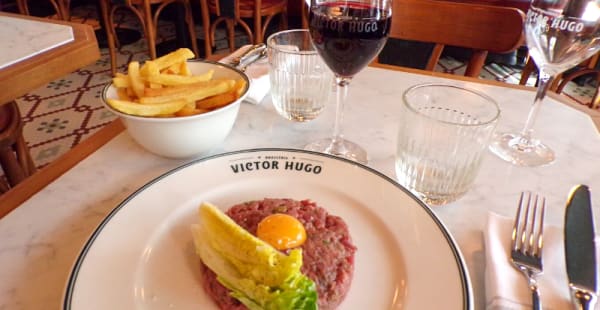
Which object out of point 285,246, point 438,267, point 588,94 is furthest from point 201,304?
point 588,94

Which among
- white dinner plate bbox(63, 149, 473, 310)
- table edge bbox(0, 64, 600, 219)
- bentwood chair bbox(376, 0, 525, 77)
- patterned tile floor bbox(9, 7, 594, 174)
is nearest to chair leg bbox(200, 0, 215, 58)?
patterned tile floor bbox(9, 7, 594, 174)

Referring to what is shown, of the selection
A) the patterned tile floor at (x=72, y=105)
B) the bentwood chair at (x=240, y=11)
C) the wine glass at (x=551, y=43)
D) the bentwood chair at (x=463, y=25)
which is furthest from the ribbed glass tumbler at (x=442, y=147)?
the bentwood chair at (x=240, y=11)

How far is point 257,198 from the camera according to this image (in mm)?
636

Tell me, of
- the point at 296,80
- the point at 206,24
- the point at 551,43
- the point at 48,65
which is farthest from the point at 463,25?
the point at 206,24

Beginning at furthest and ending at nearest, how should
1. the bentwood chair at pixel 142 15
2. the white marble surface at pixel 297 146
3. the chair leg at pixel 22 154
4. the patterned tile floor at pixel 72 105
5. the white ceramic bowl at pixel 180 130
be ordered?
1. the bentwood chair at pixel 142 15
2. the patterned tile floor at pixel 72 105
3. the chair leg at pixel 22 154
4. the white ceramic bowl at pixel 180 130
5. the white marble surface at pixel 297 146

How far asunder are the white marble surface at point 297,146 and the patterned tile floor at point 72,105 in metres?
1.37

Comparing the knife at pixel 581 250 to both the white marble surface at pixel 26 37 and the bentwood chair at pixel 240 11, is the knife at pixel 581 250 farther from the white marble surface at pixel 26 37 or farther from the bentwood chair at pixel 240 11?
the bentwood chair at pixel 240 11

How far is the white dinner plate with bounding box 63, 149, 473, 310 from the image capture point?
1.52 feet

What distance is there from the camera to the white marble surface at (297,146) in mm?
527

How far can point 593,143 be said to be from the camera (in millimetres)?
829

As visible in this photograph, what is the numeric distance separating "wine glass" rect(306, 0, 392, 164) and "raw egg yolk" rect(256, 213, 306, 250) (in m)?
0.31

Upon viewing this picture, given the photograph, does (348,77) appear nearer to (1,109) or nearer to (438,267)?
(438,267)

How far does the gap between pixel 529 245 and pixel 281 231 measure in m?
0.33

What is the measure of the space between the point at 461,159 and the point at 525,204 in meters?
0.12
